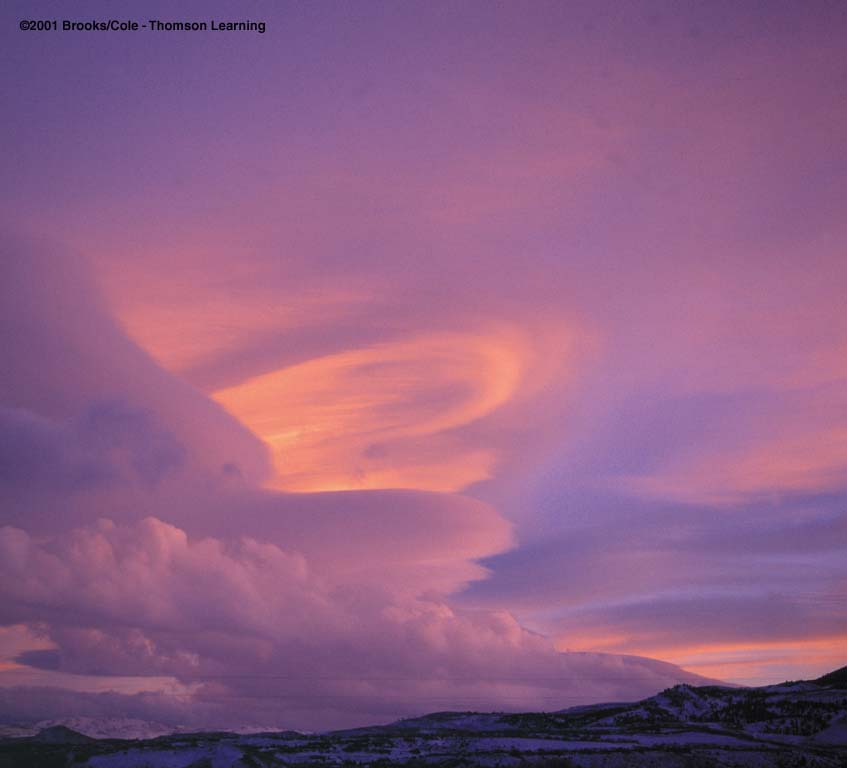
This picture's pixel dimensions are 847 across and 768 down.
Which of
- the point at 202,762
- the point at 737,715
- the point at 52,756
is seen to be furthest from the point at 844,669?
the point at 52,756

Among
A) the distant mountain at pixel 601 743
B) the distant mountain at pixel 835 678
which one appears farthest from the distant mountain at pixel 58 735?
the distant mountain at pixel 835 678

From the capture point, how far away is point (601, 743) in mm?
116750

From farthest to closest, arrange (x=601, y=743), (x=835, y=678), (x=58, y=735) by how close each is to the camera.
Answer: (x=58, y=735) < (x=835, y=678) < (x=601, y=743)

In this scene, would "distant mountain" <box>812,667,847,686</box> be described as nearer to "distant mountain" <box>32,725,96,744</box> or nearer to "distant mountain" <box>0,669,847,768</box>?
"distant mountain" <box>0,669,847,768</box>

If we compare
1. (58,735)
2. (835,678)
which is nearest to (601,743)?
(835,678)

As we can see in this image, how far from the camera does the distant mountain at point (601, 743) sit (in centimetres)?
10525

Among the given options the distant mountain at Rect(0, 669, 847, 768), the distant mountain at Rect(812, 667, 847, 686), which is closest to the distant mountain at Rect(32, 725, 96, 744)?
the distant mountain at Rect(0, 669, 847, 768)

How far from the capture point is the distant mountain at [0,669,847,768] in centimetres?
10525

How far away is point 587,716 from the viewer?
165 meters

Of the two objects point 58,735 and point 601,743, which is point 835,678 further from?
point 58,735

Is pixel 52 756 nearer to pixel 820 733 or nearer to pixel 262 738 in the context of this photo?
pixel 262 738

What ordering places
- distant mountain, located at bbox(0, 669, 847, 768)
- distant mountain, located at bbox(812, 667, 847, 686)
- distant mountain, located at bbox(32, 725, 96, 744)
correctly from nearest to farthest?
distant mountain, located at bbox(0, 669, 847, 768) → distant mountain, located at bbox(812, 667, 847, 686) → distant mountain, located at bbox(32, 725, 96, 744)

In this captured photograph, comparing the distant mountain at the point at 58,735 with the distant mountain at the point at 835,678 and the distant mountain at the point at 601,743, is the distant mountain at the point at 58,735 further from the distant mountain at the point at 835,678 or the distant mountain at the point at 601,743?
the distant mountain at the point at 835,678

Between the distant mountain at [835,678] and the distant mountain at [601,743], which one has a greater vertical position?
the distant mountain at [835,678]
